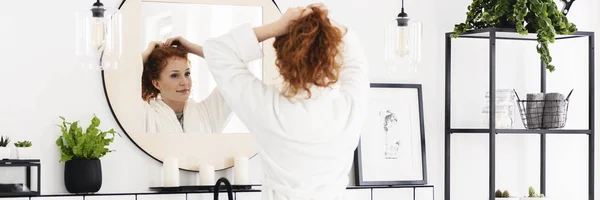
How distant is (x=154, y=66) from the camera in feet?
10.3

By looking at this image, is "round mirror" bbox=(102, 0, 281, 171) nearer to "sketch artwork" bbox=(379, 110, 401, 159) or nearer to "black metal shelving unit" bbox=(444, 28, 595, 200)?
"sketch artwork" bbox=(379, 110, 401, 159)

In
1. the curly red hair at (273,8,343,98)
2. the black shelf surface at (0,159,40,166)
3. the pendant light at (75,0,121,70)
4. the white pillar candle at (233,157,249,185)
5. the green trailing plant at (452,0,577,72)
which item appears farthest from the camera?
the green trailing plant at (452,0,577,72)

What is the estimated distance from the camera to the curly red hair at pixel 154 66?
123 inches

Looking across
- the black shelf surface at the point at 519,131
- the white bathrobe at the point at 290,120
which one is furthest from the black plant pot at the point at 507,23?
the white bathrobe at the point at 290,120

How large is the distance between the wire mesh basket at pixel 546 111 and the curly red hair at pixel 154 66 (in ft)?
4.34

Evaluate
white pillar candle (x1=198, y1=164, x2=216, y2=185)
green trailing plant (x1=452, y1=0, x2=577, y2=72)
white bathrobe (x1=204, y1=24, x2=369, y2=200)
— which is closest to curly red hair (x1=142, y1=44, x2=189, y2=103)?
white pillar candle (x1=198, y1=164, x2=216, y2=185)

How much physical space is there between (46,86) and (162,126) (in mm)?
403

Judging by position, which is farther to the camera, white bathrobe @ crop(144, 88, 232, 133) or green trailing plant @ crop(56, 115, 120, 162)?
white bathrobe @ crop(144, 88, 232, 133)

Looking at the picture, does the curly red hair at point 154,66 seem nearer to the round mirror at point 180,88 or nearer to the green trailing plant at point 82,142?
the round mirror at point 180,88

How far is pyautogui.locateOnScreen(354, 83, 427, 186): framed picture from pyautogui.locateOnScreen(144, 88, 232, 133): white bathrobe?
531mm

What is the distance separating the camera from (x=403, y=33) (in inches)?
114

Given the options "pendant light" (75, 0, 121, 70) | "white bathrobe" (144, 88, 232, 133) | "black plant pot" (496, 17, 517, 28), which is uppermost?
"black plant pot" (496, 17, 517, 28)

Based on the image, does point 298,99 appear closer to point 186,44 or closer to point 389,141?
point 186,44

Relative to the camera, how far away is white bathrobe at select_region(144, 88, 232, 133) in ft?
10.3
